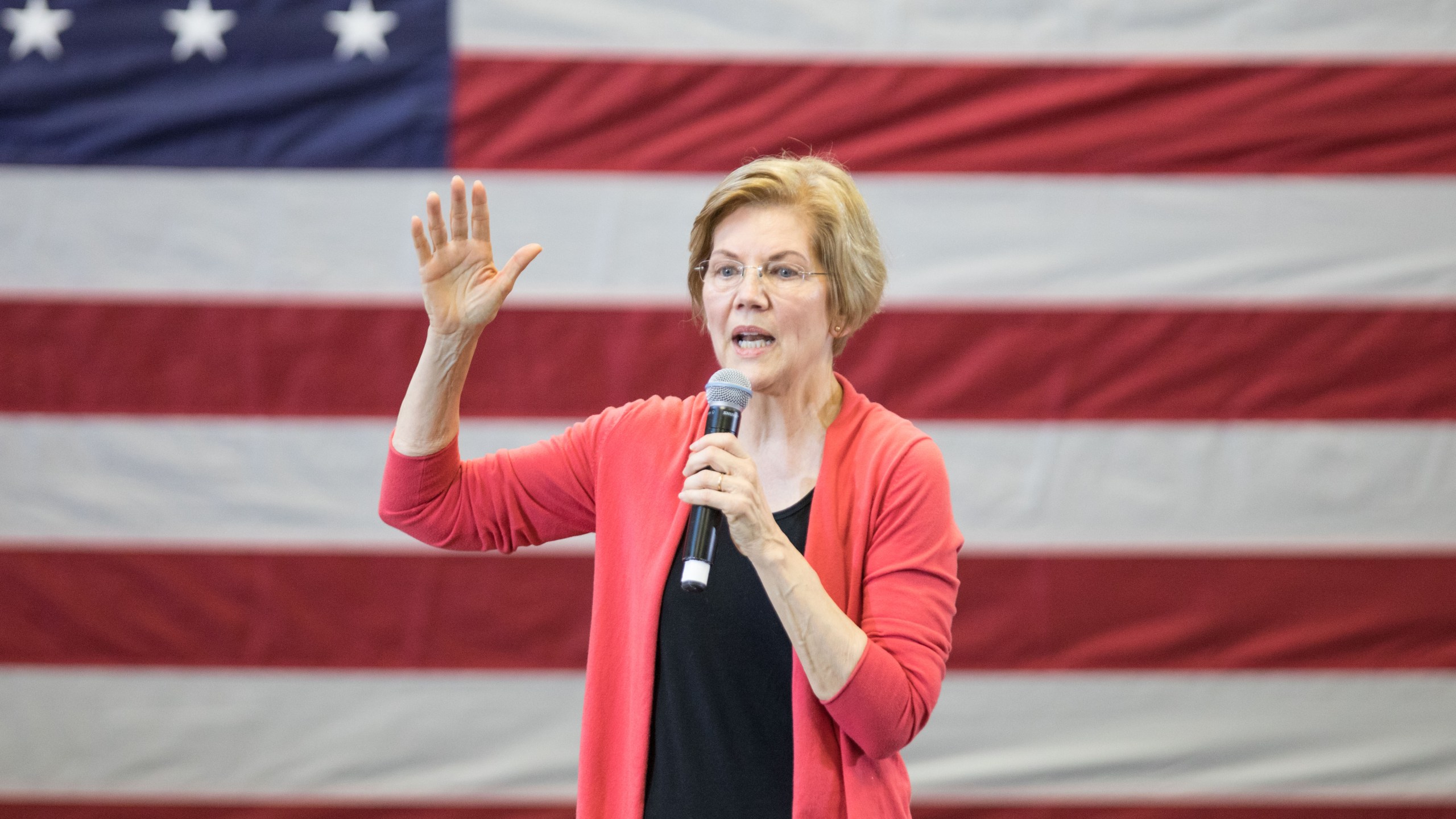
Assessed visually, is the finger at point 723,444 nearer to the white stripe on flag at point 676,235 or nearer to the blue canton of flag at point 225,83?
the white stripe on flag at point 676,235

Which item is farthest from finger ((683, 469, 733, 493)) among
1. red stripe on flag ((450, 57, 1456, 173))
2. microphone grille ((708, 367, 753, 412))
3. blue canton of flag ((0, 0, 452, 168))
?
blue canton of flag ((0, 0, 452, 168))

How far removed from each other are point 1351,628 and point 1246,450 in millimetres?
398

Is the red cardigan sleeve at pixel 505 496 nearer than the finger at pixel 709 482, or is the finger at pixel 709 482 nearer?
the finger at pixel 709 482

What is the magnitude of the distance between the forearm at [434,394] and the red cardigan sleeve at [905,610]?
45 cm

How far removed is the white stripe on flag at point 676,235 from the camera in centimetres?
219

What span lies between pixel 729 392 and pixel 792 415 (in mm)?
140

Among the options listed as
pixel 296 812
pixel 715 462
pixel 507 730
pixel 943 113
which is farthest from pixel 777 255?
pixel 296 812

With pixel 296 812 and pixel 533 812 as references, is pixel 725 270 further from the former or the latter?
pixel 296 812

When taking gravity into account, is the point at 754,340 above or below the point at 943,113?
below

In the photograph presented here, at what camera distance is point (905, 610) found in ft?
3.50

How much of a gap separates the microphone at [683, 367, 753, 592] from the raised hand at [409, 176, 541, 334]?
0.25 meters

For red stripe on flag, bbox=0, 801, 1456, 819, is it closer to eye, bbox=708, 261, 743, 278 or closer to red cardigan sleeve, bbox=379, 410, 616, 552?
red cardigan sleeve, bbox=379, 410, 616, 552

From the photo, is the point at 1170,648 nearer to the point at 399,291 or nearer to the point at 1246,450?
the point at 1246,450

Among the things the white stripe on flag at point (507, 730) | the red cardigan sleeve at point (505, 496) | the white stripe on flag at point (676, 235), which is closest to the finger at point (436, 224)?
the red cardigan sleeve at point (505, 496)
